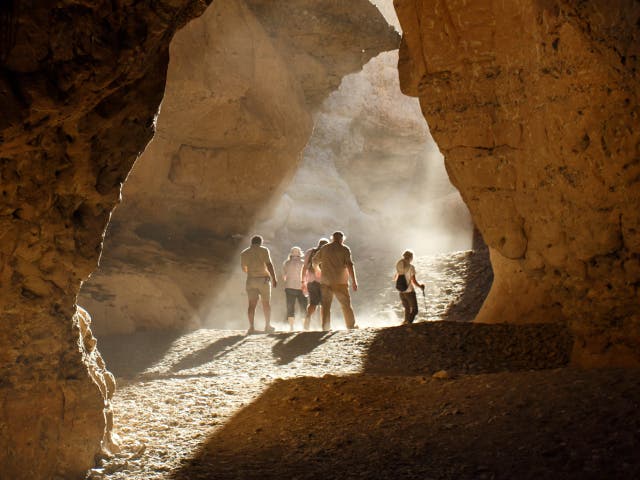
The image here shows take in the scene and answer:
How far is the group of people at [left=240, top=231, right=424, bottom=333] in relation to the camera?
29.3 feet

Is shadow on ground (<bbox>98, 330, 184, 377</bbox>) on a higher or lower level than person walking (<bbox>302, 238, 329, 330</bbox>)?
lower

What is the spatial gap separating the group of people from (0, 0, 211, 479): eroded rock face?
5.41 meters

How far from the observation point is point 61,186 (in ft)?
10.2

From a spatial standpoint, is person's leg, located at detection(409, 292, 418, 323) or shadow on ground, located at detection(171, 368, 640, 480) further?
person's leg, located at detection(409, 292, 418, 323)

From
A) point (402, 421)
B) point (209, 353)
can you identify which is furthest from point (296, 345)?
point (402, 421)

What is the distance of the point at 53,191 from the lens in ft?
10.1

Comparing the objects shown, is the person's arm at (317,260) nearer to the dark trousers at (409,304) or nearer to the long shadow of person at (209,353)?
the dark trousers at (409,304)

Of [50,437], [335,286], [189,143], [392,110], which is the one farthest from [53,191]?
[392,110]

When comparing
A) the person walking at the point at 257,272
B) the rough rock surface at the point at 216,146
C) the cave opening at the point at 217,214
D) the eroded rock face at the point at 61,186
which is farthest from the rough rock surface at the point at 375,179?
the eroded rock face at the point at 61,186

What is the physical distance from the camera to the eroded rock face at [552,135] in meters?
3.89

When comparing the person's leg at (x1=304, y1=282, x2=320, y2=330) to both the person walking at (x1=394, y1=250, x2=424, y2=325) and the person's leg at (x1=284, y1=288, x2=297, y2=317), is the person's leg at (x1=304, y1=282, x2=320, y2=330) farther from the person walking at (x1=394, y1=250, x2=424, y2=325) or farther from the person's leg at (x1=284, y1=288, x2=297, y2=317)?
A: the person walking at (x1=394, y1=250, x2=424, y2=325)

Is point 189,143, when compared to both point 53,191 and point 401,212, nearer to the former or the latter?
point 53,191

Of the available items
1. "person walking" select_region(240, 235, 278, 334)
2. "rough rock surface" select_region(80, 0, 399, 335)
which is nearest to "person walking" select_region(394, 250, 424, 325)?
"person walking" select_region(240, 235, 278, 334)

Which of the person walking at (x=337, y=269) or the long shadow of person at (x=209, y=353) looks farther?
the person walking at (x=337, y=269)
